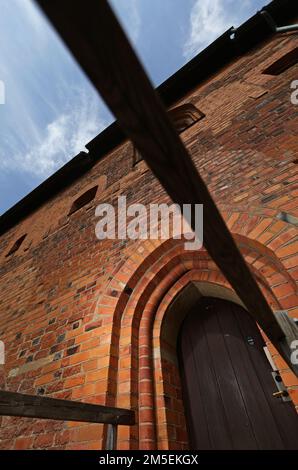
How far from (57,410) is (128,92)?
4.89 feet

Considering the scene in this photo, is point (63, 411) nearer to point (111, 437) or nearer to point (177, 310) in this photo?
point (111, 437)

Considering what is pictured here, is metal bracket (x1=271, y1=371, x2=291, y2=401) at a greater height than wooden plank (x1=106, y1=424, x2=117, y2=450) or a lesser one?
greater

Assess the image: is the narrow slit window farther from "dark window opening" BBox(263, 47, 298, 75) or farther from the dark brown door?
"dark window opening" BBox(263, 47, 298, 75)

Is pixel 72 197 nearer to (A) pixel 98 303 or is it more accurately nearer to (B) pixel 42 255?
(B) pixel 42 255

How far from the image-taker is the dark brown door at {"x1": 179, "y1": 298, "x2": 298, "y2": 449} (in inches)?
64.7

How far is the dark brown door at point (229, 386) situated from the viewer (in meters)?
1.64

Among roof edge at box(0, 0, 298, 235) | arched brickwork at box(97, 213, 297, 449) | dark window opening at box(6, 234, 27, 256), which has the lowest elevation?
arched brickwork at box(97, 213, 297, 449)

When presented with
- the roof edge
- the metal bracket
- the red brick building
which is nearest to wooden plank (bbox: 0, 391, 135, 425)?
the red brick building

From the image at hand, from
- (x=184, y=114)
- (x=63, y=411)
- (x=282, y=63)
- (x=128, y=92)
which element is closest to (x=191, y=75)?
(x=184, y=114)

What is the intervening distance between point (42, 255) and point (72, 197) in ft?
4.95

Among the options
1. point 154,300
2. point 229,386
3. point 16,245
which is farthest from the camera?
point 16,245

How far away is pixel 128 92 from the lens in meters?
0.47

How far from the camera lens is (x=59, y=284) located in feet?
9.91

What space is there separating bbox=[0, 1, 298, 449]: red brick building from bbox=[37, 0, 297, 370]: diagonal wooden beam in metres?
1.28
